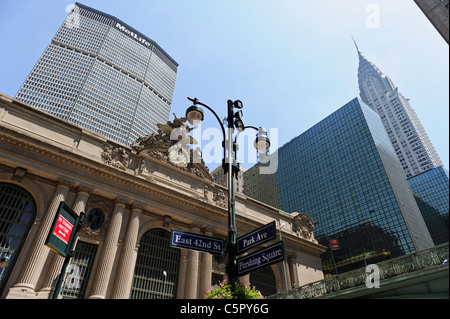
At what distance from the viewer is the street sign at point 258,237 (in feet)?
23.9

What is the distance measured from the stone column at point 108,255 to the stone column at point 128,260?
757mm

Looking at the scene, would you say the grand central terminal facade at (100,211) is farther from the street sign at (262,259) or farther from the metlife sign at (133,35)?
the metlife sign at (133,35)

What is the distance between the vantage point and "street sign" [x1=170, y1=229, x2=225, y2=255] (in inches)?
310

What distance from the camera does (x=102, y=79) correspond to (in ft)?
410

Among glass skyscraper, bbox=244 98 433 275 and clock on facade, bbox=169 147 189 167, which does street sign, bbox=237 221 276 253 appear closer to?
clock on facade, bbox=169 147 189 167

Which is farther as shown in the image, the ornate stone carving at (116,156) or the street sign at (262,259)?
the ornate stone carving at (116,156)

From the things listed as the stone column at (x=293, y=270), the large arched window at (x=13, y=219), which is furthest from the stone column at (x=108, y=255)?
the stone column at (x=293, y=270)

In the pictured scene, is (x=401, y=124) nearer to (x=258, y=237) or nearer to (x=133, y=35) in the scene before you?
(x=133, y=35)

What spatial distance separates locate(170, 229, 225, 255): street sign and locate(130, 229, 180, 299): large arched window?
670 inches

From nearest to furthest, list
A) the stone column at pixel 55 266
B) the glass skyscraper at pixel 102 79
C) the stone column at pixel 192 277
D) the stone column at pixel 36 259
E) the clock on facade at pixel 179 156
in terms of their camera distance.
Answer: the stone column at pixel 36 259, the stone column at pixel 55 266, the stone column at pixel 192 277, the clock on facade at pixel 179 156, the glass skyscraper at pixel 102 79

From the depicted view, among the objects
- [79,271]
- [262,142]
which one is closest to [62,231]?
[262,142]
